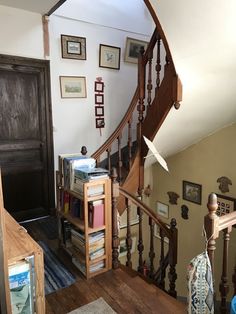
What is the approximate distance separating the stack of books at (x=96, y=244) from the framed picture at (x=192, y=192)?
1.89 m

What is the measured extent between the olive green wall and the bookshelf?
72.6 inches

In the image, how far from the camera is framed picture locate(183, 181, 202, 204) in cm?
369

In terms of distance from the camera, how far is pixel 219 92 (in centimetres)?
254

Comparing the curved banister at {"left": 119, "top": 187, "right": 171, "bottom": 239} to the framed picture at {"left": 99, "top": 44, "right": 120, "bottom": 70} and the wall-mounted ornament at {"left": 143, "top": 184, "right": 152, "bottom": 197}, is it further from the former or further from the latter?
the framed picture at {"left": 99, "top": 44, "right": 120, "bottom": 70}

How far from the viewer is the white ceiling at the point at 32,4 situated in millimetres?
2818

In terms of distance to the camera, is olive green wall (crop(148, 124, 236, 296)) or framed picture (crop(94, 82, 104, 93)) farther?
framed picture (crop(94, 82, 104, 93))

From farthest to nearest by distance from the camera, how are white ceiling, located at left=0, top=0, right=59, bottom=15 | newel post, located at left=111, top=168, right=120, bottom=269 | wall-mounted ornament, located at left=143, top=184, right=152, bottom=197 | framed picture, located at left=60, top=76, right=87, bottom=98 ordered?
1. wall-mounted ornament, located at left=143, top=184, right=152, bottom=197
2. framed picture, located at left=60, top=76, right=87, bottom=98
3. white ceiling, located at left=0, top=0, right=59, bottom=15
4. newel post, located at left=111, top=168, right=120, bottom=269

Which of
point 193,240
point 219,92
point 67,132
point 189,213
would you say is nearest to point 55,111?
point 67,132

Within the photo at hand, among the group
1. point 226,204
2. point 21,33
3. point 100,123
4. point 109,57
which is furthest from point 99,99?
point 226,204

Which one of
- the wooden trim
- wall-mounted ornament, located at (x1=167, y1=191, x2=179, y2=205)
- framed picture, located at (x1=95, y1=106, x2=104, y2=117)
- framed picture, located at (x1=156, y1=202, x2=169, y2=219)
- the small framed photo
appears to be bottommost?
framed picture, located at (x1=156, y1=202, x2=169, y2=219)

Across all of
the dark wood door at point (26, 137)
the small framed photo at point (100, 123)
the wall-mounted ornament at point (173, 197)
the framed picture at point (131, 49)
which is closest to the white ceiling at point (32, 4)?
the dark wood door at point (26, 137)

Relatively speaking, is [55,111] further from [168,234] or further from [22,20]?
[168,234]

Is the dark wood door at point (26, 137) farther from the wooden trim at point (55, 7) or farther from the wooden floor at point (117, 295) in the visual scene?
the wooden floor at point (117, 295)

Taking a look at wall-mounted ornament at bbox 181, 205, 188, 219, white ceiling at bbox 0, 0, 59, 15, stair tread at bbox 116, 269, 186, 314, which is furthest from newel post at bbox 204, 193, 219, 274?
white ceiling at bbox 0, 0, 59, 15
